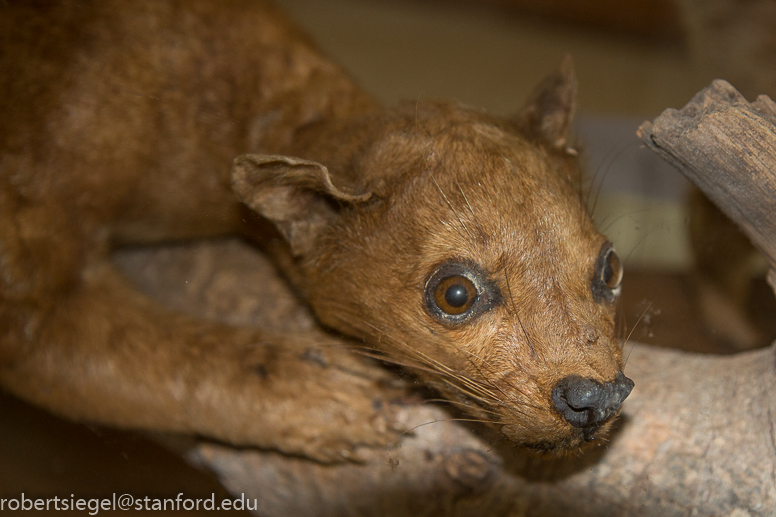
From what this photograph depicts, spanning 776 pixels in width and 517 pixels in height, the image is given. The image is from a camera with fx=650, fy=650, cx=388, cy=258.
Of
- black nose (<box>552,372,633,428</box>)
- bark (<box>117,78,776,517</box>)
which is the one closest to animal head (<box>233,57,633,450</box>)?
black nose (<box>552,372,633,428</box>)

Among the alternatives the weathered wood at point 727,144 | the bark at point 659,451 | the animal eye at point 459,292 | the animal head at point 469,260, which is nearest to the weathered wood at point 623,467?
the bark at point 659,451

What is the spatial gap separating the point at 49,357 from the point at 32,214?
0.63 meters

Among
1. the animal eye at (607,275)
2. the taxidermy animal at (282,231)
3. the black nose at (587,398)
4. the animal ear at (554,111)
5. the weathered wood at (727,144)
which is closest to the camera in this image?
the black nose at (587,398)

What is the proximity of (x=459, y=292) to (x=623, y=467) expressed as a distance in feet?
2.67

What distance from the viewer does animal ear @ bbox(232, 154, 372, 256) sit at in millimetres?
1992

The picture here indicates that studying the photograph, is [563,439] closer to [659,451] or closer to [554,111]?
[659,451]

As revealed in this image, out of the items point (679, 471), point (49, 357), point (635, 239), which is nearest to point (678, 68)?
point (635, 239)

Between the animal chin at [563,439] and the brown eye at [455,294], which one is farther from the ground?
the brown eye at [455,294]

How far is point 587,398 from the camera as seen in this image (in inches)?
69.1

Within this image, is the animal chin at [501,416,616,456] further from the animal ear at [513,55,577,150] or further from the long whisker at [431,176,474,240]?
the animal ear at [513,55,577,150]

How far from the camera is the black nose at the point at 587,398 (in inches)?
69.4

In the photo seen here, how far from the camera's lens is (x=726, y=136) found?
1865 millimetres

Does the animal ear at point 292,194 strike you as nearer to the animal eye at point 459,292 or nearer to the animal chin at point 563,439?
the animal eye at point 459,292

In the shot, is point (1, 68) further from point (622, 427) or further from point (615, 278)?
point (622, 427)
